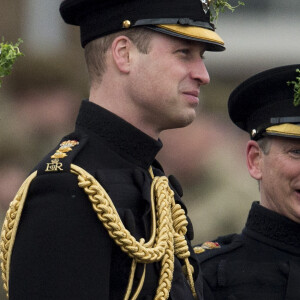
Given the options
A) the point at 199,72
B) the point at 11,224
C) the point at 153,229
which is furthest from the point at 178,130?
the point at 11,224

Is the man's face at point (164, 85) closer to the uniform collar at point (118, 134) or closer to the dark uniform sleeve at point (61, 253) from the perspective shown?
the uniform collar at point (118, 134)

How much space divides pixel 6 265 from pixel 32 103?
273 centimetres

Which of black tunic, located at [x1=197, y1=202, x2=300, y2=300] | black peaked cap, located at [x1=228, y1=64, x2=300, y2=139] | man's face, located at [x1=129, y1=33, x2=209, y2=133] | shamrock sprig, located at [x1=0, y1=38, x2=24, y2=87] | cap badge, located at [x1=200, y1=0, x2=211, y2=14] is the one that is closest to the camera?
shamrock sprig, located at [x1=0, y1=38, x2=24, y2=87]

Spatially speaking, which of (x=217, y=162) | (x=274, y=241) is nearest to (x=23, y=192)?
(x=274, y=241)

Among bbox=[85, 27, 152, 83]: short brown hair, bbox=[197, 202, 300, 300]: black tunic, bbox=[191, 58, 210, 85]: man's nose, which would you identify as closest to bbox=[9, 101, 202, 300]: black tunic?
bbox=[85, 27, 152, 83]: short brown hair

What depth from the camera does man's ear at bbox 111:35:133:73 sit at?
386cm

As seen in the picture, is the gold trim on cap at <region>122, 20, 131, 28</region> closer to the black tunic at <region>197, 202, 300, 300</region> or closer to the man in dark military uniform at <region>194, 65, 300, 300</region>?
the man in dark military uniform at <region>194, 65, 300, 300</region>

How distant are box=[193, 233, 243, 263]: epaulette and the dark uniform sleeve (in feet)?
3.96

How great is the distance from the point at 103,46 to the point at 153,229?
0.66 meters

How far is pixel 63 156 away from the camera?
12.3 feet

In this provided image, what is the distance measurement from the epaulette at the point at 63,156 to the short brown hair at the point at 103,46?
235 mm

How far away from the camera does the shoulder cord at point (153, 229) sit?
142 inches

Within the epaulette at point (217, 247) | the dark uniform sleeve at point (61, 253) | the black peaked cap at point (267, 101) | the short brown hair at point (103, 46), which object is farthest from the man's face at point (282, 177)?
the dark uniform sleeve at point (61, 253)

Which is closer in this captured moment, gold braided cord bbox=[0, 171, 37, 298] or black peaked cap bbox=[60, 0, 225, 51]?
gold braided cord bbox=[0, 171, 37, 298]
